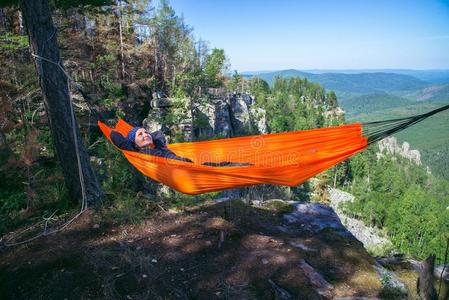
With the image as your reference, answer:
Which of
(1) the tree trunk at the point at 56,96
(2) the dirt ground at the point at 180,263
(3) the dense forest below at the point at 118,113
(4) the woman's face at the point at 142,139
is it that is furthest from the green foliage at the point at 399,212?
(1) the tree trunk at the point at 56,96

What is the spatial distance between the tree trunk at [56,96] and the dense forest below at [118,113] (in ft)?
0.32

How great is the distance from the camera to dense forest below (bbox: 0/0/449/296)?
348 cm

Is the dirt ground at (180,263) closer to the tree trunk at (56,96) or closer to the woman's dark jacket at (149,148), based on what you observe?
the tree trunk at (56,96)

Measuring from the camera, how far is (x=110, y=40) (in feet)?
39.3

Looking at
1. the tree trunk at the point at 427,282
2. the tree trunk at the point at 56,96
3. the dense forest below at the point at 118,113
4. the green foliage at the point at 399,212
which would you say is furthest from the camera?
the green foliage at the point at 399,212

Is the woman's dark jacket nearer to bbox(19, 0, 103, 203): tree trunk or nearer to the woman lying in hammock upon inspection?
the woman lying in hammock

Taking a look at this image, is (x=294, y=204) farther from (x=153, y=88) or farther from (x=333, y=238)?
(x=153, y=88)

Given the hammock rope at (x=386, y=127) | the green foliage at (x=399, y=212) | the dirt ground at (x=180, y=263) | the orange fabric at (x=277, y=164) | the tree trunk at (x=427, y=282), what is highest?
the hammock rope at (x=386, y=127)

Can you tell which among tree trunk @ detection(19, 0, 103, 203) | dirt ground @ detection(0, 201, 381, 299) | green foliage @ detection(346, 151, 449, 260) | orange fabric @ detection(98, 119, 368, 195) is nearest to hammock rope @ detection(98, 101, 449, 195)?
orange fabric @ detection(98, 119, 368, 195)

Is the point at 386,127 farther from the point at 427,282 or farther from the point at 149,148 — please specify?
the point at 149,148

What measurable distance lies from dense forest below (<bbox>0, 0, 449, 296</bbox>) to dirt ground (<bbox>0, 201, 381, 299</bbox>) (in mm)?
437

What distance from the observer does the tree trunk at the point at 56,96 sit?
9.13 ft

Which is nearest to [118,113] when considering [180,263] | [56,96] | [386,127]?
[56,96]

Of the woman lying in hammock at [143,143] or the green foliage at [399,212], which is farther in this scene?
the green foliage at [399,212]
